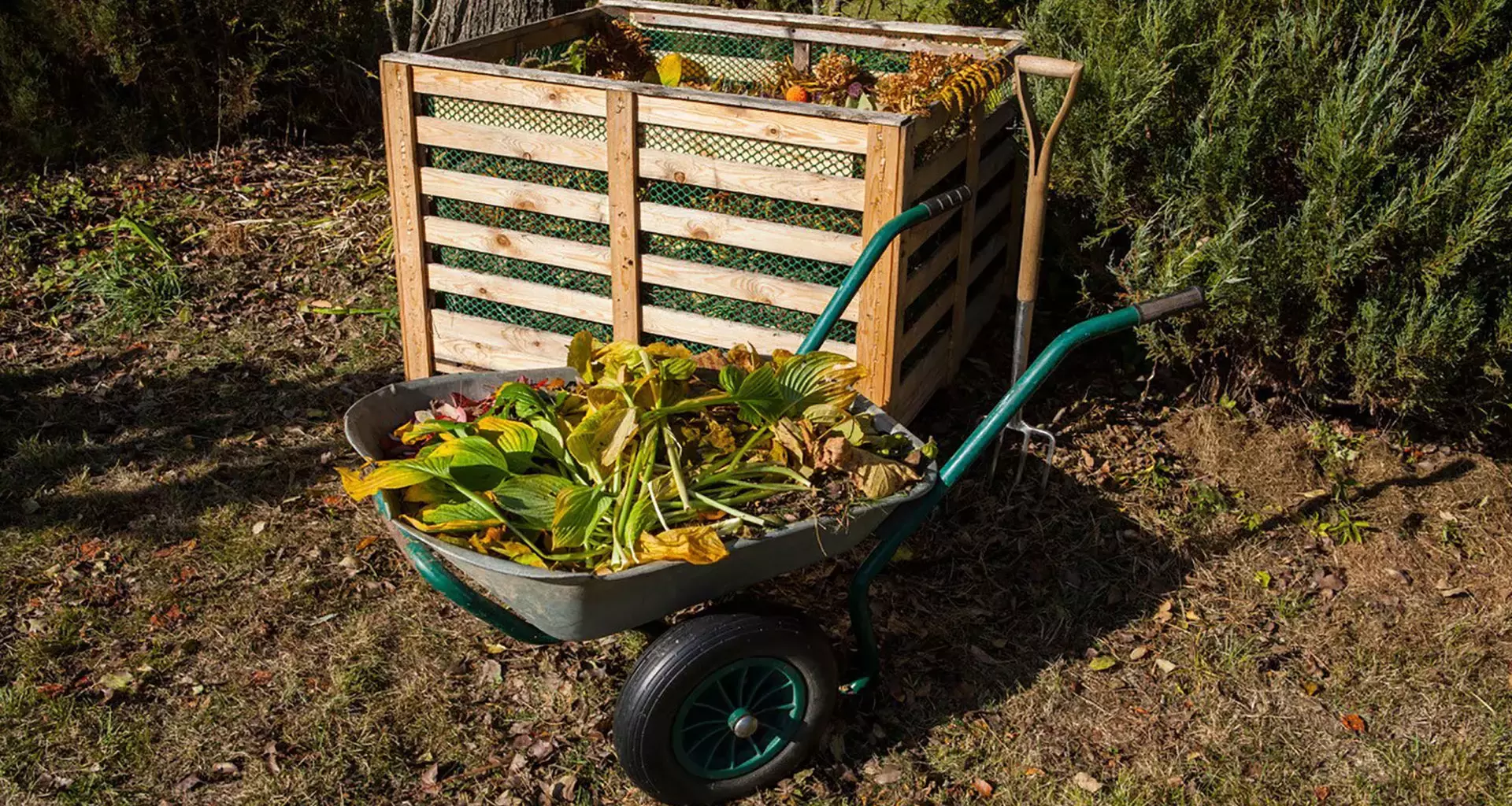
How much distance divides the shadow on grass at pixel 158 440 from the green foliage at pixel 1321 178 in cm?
291

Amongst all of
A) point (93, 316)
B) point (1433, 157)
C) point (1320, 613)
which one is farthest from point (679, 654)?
point (93, 316)

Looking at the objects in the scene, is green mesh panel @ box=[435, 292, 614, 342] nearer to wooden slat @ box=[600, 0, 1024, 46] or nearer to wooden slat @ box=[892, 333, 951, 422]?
wooden slat @ box=[892, 333, 951, 422]

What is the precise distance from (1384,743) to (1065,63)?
199 cm

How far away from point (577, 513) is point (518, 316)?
6.68 ft

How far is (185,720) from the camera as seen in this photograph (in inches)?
138

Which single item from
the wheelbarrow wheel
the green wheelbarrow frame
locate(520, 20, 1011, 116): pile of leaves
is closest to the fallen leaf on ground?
the green wheelbarrow frame

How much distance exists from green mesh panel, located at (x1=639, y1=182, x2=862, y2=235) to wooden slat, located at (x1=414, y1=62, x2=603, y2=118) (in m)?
0.33

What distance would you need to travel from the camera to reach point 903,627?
389cm

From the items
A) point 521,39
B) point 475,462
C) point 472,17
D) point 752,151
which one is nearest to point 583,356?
point 475,462

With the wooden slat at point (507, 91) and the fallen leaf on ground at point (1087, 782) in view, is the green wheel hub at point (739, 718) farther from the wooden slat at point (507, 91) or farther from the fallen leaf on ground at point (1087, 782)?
the wooden slat at point (507, 91)

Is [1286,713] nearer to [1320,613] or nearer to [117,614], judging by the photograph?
[1320,613]

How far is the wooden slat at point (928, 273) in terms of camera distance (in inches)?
164

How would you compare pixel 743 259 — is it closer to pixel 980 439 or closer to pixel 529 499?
pixel 980 439

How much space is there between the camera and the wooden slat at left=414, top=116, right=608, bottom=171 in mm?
4277
